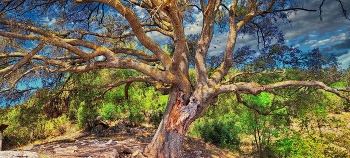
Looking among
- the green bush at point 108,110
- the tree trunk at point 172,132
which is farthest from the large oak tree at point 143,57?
the green bush at point 108,110

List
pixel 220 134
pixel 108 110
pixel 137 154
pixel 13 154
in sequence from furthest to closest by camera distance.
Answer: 1. pixel 220 134
2. pixel 108 110
3. pixel 137 154
4. pixel 13 154

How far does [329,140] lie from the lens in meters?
6.80

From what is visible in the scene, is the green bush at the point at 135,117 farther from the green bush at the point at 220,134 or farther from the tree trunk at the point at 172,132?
the tree trunk at the point at 172,132

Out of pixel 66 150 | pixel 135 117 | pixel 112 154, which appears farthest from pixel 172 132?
pixel 135 117

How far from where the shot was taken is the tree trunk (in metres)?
6.92

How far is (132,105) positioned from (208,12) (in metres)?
→ 7.14

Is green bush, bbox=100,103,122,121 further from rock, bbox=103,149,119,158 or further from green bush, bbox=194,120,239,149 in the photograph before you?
rock, bbox=103,149,119,158

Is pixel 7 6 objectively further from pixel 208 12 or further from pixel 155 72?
pixel 208 12

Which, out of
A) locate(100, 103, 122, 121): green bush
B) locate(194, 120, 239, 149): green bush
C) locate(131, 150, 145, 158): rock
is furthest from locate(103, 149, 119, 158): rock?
locate(194, 120, 239, 149): green bush

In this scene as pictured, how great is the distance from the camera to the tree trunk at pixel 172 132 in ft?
22.7

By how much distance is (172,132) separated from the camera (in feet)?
22.7

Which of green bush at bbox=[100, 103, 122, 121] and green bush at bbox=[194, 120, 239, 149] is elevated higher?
green bush at bbox=[100, 103, 122, 121]

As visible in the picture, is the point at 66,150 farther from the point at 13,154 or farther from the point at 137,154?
the point at 13,154

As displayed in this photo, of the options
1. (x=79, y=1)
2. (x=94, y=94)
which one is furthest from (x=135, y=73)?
(x=79, y=1)
